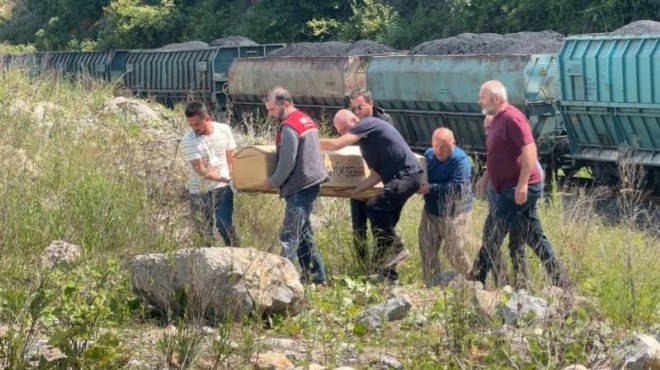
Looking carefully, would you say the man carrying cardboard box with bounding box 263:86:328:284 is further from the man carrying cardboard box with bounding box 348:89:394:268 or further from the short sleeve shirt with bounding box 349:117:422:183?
the man carrying cardboard box with bounding box 348:89:394:268

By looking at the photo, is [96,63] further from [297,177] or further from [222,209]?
[297,177]

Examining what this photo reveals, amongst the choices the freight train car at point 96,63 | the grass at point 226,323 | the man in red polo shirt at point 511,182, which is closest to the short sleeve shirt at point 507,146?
the man in red polo shirt at point 511,182

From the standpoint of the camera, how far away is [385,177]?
10.4 m

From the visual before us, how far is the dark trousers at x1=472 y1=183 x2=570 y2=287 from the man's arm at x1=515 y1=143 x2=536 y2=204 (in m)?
0.17

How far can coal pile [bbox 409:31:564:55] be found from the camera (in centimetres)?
2388

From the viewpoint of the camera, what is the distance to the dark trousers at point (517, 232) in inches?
371

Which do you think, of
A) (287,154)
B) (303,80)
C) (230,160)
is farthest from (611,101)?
(287,154)

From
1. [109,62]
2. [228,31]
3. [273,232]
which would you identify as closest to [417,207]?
[273,232]

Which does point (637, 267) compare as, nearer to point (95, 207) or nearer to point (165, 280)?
point (165, 280)

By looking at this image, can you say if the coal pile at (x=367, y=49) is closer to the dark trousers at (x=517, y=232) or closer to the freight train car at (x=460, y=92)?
the freight train car at (x=460, y=92)

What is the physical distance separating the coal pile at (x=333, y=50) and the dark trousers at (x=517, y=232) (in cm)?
2054

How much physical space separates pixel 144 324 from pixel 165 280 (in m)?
0.33

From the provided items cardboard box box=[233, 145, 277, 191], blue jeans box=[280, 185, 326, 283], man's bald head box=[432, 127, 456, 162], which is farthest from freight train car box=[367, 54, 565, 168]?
blue jeans box=[280, 185, 326, 283]

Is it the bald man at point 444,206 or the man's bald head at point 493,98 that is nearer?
the man's bald head at point 493,98
